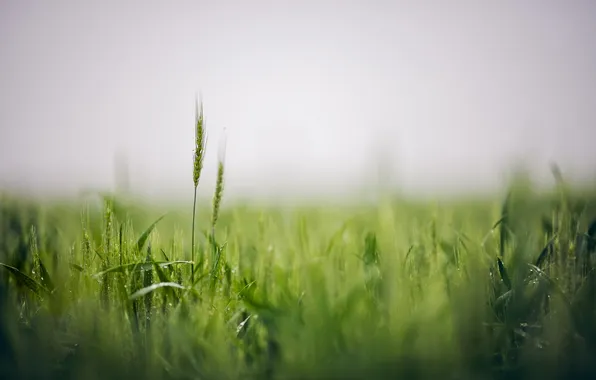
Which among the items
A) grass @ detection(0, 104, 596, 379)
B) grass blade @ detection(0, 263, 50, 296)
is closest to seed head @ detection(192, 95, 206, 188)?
grass @ detection(0, 104, 596, 379)

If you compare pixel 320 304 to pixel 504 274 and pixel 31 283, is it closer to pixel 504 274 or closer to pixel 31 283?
pixel 504 274

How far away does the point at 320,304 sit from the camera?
4.73 ft

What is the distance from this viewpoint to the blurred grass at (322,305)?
1.42 m

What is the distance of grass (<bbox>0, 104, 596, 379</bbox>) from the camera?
1421 millimetres

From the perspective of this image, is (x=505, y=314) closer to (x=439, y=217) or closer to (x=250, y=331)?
(x=439, y=217)

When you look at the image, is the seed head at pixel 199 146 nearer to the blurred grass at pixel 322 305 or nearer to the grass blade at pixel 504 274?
the blurred grass at pixel 322 305

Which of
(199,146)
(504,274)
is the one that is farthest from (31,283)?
(504,274)

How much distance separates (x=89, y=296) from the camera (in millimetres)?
1904

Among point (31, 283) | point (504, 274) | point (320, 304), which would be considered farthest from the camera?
point (31, 283)

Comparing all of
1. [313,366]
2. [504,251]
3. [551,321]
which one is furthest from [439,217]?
[313,366]

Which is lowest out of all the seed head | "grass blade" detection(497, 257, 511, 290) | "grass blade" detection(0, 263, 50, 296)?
"grass blade" detection(0, 263, 50, 296)

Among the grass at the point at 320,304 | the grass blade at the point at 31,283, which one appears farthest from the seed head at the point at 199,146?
the grass blade at the point at 31,283

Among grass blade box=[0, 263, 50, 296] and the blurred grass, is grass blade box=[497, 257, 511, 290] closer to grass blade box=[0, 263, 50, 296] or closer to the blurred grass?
the blurred grass

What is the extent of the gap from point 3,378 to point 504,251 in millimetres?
1990
